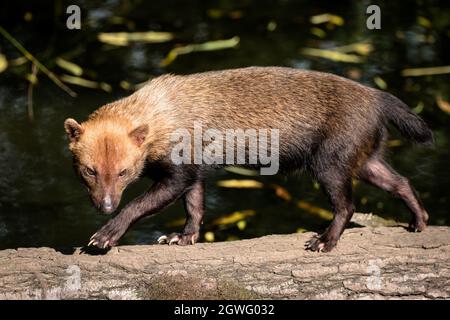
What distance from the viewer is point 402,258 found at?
6105mm

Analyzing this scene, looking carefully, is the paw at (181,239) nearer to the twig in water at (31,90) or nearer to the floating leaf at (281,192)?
the floating leaf at (281,192)

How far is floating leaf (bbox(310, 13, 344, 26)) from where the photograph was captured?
12.0m

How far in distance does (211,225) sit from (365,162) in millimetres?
2001

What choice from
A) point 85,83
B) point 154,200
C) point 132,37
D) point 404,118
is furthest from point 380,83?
point 154,200

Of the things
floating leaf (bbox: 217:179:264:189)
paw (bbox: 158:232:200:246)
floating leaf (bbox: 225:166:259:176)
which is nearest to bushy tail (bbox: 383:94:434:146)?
paw (bbox: 158:232:200:246)

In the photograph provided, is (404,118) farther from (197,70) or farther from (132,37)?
(132,37)

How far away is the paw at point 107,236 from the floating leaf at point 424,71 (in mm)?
5274

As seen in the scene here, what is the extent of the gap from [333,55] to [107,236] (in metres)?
5.25

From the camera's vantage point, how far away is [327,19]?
39.6 feet

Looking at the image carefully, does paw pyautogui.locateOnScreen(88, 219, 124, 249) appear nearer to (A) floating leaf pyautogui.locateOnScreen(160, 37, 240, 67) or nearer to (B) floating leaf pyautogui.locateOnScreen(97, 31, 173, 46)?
(A) floating leaf pyautogui.locateOnScreen(160, 37, 240, 67)

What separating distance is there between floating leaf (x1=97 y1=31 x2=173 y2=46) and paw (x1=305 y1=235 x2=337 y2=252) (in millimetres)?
5644

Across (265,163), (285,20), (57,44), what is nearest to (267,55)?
(285,20)

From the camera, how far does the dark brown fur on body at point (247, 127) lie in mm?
6551

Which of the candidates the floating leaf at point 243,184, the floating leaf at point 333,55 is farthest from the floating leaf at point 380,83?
the floating leaf at point 243,184
